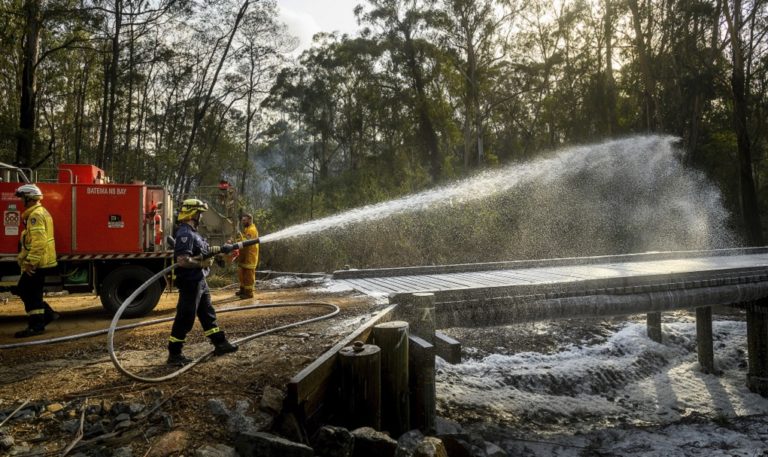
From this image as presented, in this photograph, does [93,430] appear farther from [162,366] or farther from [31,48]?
[31,48]

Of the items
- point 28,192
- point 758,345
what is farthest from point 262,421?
point 758,345

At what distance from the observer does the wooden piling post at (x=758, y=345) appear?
10875 mm

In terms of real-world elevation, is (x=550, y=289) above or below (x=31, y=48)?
below

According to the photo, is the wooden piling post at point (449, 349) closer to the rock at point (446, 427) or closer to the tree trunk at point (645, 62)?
the rock at point (446, 427)

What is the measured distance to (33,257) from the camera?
6633 millimetres

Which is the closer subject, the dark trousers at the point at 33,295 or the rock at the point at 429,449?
the rock at the point at 429,449

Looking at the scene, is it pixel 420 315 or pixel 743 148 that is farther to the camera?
pixel 743 148

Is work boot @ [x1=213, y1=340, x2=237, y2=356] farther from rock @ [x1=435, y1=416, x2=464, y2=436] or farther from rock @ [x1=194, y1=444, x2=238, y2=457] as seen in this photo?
rock @ [x1=435, y1=416, x2=464, y2=436]

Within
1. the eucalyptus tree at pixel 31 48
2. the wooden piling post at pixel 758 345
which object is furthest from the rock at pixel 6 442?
the eucalyptus tree at pixel 31 48

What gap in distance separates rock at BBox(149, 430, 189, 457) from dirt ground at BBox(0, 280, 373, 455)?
73 millimetres

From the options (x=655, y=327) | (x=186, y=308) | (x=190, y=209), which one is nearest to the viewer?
(x=186, y=308)

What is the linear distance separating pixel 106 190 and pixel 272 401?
638cm

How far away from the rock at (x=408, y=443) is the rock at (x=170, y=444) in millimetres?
1842

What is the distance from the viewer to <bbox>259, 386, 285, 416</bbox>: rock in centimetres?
400
